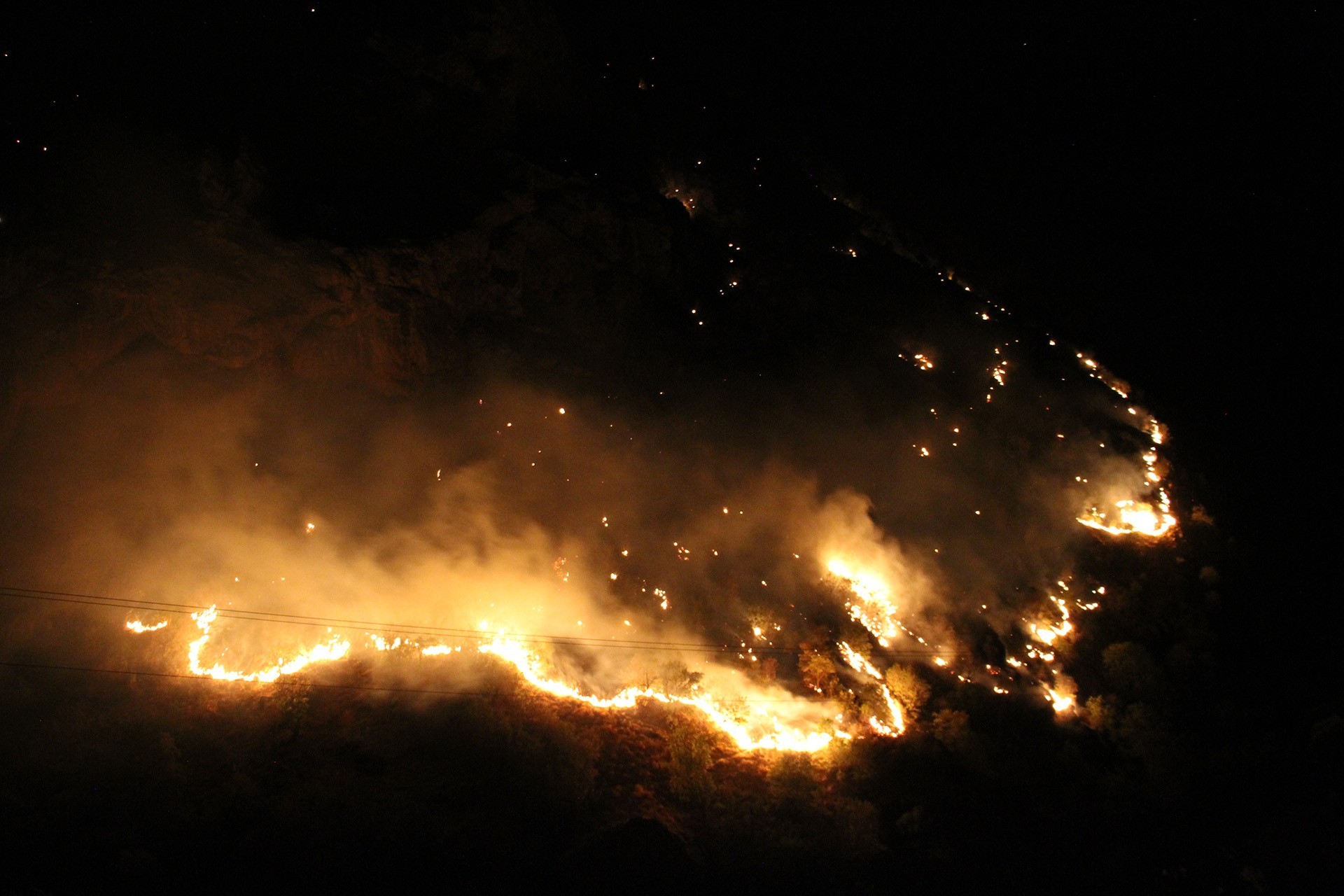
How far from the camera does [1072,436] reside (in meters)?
16.2

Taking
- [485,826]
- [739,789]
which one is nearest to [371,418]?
[485,826]

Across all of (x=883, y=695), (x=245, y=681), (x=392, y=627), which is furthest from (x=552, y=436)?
(x=883, y=695)

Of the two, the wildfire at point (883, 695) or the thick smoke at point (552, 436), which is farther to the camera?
the wildfire at point (883, 695)

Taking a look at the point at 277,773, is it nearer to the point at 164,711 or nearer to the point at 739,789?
the point at 164,711

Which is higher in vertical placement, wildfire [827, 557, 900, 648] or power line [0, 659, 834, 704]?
wildfire [827, 557, 900, 648]

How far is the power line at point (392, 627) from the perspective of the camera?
975cm

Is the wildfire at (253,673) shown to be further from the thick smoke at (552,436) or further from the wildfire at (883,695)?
the wildfire at (883,695)

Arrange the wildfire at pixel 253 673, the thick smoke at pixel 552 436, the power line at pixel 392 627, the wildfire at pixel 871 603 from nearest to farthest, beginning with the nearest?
the wildfire at pixel 253 673 < the power line at pixel 392 627 < the thick smoke at pixel 552 436 < the wildfire at pixel 871 603

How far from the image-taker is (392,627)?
425 inches

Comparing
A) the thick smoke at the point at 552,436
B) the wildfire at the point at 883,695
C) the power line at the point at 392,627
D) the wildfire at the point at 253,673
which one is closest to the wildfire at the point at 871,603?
the thick smoke at the point at 552,436

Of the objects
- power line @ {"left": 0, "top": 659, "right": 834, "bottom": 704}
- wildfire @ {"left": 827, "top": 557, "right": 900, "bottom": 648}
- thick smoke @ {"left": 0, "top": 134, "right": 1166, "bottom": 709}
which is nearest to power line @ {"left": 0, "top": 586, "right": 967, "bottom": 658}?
thick smoke @ {"left": 0, "top": 134, "right": 1166, "bottom": 709}

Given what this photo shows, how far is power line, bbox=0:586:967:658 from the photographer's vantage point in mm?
9750

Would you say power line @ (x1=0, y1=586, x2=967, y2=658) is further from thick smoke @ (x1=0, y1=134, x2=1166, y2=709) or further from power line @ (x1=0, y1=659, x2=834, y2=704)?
power line @ (x1=0, y1=659, x2=834, y2=704)

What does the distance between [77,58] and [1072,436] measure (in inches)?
843
